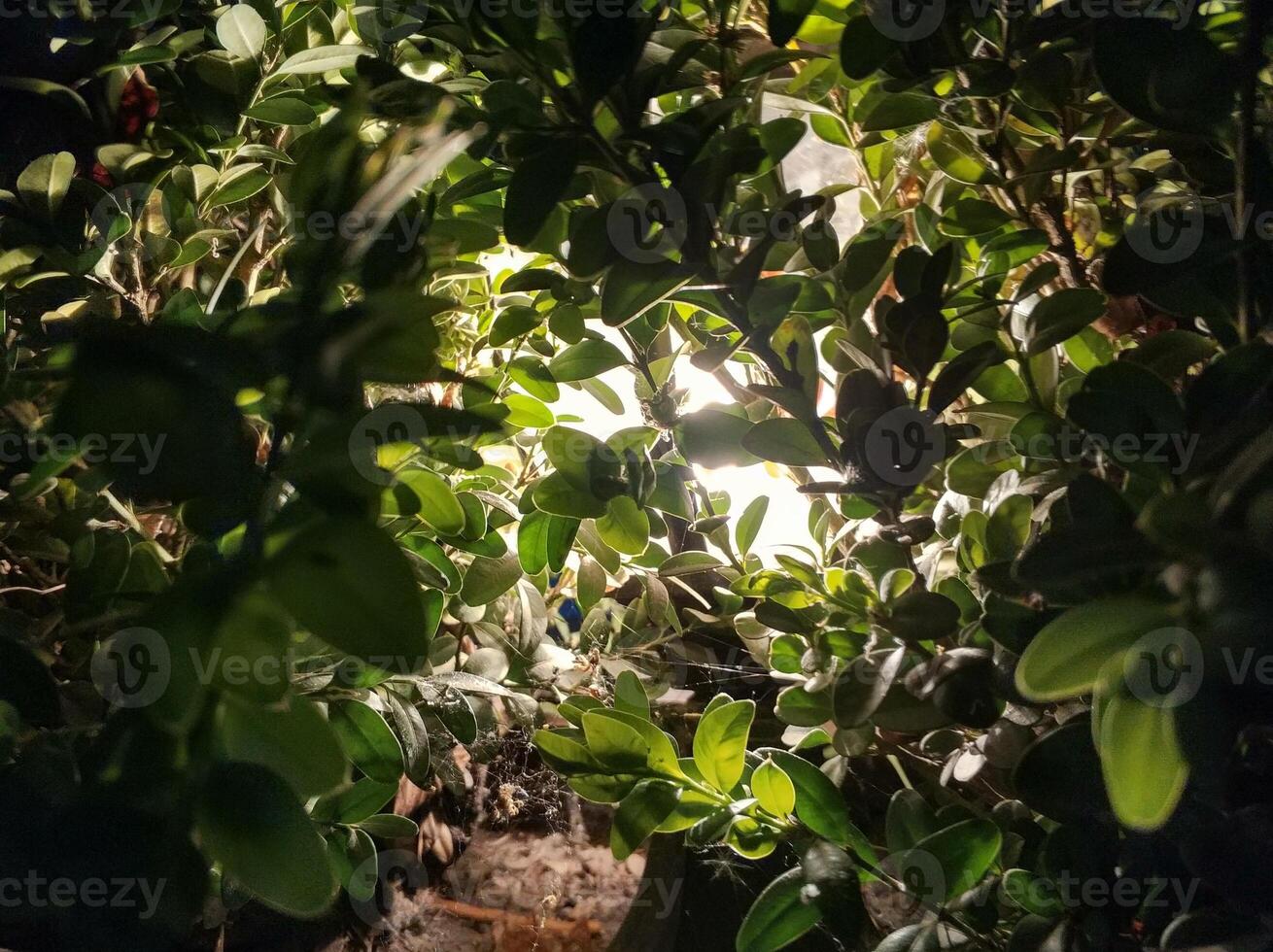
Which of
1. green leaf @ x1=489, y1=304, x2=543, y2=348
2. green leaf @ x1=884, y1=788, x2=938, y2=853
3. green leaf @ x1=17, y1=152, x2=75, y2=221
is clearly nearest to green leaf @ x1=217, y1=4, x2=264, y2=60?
green leaf @ x1=17, y1=152, x2=75, y2=221

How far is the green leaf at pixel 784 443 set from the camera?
45 cm

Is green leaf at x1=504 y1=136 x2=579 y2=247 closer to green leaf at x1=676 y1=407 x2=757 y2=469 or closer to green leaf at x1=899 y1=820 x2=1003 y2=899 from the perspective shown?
green leaf at x1=676 y1=407 x2=757 y2=469

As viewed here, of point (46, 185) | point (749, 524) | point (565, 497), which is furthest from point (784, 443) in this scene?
point (46, 185)

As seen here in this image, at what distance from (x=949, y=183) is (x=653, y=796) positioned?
19.3 inches

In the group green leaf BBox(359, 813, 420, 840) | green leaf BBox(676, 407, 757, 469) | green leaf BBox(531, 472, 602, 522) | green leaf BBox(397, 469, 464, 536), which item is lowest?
green leaf BBox(359, 813, 420, 840)

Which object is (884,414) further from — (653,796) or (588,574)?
(588,574)

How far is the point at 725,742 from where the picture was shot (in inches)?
21.2

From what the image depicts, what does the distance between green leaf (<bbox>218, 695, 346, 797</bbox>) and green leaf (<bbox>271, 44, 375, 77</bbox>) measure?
0.53m

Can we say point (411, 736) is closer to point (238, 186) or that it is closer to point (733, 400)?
point (733, 400)

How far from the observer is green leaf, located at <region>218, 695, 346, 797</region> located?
10.3 inches

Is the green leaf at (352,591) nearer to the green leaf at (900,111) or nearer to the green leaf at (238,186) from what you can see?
the green leaf at (900,111)

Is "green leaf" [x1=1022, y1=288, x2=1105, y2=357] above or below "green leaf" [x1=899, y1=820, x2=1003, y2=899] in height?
above

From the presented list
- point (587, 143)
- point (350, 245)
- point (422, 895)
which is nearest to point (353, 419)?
point (350, 245)

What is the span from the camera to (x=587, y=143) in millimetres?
395
